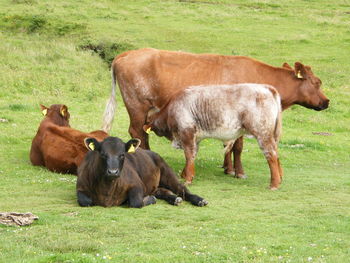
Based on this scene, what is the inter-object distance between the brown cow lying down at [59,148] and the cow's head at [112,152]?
271 centimetres

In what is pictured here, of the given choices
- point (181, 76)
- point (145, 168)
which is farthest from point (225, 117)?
point (145, 168)

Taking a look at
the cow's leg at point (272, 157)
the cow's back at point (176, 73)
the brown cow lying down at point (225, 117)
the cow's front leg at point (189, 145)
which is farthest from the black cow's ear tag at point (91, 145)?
the cow's back at point (176, 73)

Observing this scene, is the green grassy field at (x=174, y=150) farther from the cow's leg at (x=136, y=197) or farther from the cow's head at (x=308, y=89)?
the cow's head at (x=308, y=89)

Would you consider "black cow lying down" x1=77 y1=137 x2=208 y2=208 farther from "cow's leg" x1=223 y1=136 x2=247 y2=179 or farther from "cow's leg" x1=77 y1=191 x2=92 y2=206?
"cow's leg" x1=223 y1=136 x2=247 y2=179

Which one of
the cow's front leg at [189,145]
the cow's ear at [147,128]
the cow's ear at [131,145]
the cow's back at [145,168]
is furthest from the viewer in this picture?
the cow's ear at [147,128]

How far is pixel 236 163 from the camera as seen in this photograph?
48.3 feet

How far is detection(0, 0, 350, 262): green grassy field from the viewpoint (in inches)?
330

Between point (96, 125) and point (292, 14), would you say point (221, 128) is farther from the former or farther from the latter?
point (292, 14)

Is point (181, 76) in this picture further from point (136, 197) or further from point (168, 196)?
point (136, 197)

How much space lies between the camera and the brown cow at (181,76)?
15.4 m

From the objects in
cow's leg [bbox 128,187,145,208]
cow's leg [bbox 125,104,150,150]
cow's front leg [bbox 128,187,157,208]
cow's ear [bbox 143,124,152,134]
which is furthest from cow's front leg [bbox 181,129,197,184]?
cow's leg [bbox 128,187,145,208]

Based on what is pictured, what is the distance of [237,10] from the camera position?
43.8m

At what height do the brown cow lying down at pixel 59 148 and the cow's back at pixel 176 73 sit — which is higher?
the cow's back at pixel 176 73

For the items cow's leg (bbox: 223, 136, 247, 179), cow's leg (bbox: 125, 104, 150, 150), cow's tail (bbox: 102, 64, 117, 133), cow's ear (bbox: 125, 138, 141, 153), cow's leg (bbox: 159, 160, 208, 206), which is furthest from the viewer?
cow's tail (bbox: 102, 64, 117, 133)
